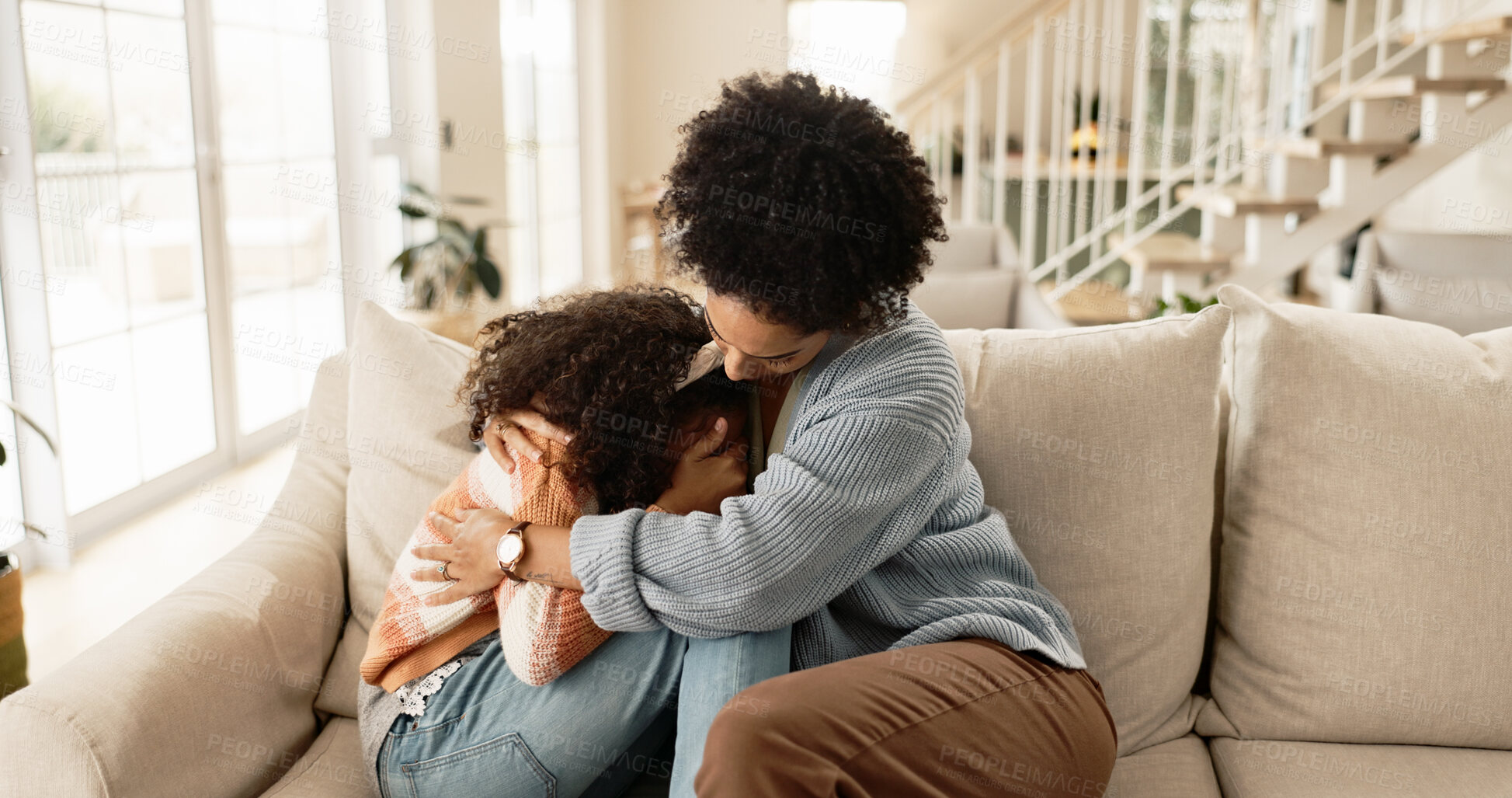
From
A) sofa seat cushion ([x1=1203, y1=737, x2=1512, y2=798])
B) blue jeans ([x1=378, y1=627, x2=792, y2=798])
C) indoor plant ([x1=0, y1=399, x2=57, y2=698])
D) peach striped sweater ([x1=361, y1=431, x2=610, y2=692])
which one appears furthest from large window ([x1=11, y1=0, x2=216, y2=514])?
sofa seat cushion ([x1=1203, y1=737, x2=1512, y2=798])

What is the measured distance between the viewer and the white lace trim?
1.20 meters

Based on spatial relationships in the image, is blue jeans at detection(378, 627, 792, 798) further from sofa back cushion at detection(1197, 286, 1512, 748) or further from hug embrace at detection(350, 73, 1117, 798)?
sofa back cushion at detection(1197, 286, 1512, 748)

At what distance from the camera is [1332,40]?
6898 mm

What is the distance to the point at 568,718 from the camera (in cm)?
114

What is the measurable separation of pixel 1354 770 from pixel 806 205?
943mm

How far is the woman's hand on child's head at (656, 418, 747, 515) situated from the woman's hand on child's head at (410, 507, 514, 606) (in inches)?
7.4

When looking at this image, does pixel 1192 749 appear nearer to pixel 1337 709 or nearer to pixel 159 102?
pixel 1337 709

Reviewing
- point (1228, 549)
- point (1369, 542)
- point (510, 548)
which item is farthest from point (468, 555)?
point (1369, 542)

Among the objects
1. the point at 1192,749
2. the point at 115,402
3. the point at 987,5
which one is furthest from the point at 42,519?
the point at 987,5

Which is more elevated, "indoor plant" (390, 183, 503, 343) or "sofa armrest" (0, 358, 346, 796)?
"indoor plant" (390, 183, 503, 343)

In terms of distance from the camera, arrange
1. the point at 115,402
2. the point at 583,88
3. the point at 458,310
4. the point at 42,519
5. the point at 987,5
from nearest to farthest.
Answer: the point at 42,519 → the point at 115,402 → the point at 458,310 → the point at 583,88 → the point at 987,5

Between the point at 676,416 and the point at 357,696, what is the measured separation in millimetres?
539

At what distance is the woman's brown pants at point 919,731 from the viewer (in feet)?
3.05

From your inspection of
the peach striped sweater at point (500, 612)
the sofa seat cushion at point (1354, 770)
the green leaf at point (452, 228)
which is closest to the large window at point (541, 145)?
the green leaf at point (452, 228)
